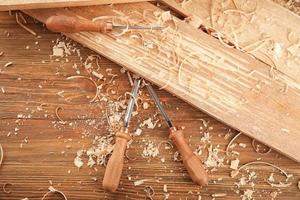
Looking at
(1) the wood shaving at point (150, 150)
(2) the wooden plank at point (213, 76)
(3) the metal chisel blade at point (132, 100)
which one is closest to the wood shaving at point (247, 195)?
→ (2) the wooden plank at point (213, 76)

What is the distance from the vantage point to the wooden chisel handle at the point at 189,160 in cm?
129

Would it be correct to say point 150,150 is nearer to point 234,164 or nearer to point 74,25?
point 234,164

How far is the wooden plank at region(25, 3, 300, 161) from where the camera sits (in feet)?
4.34

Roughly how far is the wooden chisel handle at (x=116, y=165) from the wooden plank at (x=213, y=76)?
7.0 inches

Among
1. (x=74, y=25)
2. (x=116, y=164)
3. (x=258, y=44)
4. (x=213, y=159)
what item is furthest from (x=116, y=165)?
(x=258, y=44)

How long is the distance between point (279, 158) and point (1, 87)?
783 mm

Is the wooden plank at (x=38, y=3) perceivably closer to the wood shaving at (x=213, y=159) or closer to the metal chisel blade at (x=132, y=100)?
the metal chisel blade at (x=132, y=100)

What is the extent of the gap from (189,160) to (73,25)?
0.47 meters

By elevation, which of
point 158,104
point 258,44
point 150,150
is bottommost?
point 150,150

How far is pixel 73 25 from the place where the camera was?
1.33m

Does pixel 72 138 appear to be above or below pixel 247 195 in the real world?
above

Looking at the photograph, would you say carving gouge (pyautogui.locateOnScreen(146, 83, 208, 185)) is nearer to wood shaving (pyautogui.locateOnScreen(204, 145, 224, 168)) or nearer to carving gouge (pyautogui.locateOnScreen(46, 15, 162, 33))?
wood shaving (pyautogui.locateOnScreen(204, 145, 224, 168))

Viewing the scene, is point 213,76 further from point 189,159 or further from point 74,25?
point 74,25

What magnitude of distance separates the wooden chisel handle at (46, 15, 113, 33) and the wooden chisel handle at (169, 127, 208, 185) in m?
0.33
